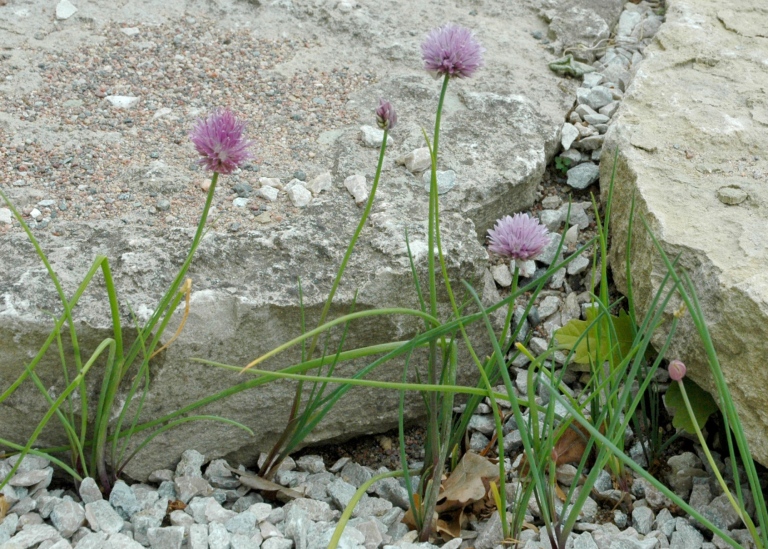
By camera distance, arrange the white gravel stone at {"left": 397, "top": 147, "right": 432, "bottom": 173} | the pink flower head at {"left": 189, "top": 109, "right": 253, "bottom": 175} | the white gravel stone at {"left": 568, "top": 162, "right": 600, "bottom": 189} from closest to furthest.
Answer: the pink flower head at {"left": 189, "top": 109, "right": 253, "bottom": 175}, the white gravel stone at {"left": 397, "top": 147, "right": 432, "bottom": 173}, the white gravel stone at {"left": 568, "top": 162, "right": 600, "bottom": 189}

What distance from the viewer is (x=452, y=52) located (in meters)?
1.25

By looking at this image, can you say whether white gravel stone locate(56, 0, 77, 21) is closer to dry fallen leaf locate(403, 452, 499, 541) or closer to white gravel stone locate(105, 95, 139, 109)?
white gravel stone locate(105, 95, 139, 109)

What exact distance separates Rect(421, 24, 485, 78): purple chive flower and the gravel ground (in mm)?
567

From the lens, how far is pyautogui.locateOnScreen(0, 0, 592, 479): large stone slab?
150 centimetres

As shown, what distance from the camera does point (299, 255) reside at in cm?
162

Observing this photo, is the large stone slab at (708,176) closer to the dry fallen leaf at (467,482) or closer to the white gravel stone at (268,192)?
the dry fallen leaf at (467,482)

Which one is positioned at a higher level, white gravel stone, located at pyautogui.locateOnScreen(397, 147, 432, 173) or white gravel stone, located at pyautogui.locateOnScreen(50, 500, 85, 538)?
white gravel stone, located at pyautogui.locateOnScreen(397, 147, 432, 173)

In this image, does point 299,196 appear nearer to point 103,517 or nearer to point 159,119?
point 159,119

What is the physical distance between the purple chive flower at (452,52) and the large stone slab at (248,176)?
0.44 meters

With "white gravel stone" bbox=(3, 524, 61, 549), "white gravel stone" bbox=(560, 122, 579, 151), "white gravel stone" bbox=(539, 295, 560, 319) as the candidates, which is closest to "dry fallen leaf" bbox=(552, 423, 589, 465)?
"white gravel stone" bbox=(539, 295, 560, 319)

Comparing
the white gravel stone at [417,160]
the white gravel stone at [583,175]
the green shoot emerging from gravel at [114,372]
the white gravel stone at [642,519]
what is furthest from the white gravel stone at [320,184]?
the white gravel stone at [642,519]

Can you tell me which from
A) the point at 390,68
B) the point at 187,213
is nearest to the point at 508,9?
the point at 390,68

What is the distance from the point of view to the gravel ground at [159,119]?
1739 mm

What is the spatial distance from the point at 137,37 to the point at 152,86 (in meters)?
0.26
